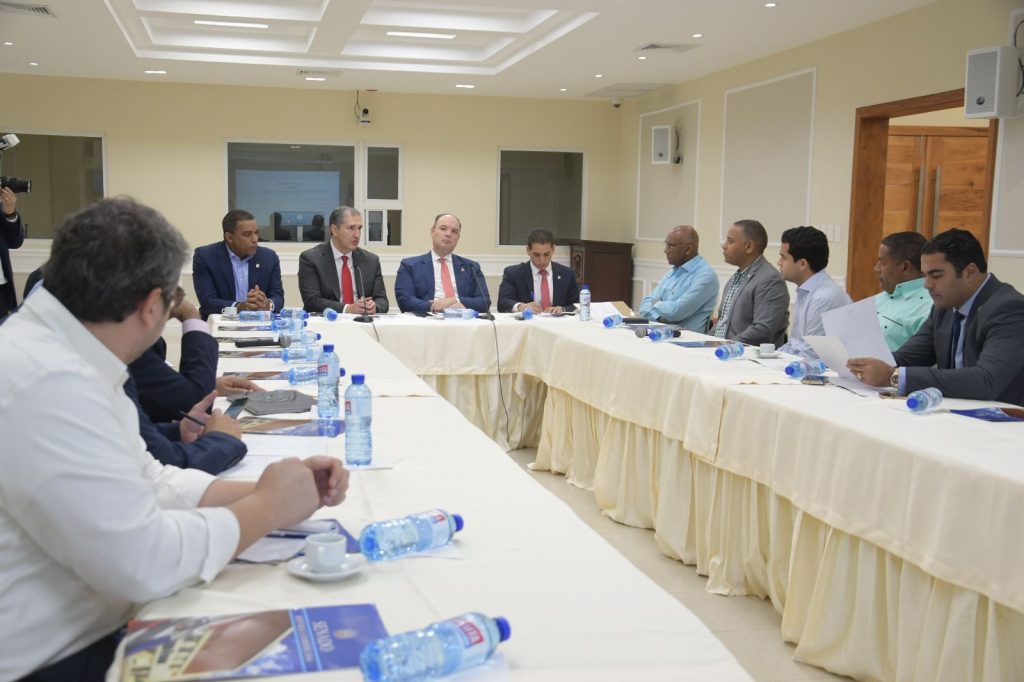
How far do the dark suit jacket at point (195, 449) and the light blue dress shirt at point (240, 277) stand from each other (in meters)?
3.56

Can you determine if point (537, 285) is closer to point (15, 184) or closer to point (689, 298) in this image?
point (689, 298)

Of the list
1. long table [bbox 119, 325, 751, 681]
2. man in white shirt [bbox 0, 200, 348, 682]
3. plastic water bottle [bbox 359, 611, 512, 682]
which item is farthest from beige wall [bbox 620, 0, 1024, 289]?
man in white shirt [bbox 0, 200, 348, 682]

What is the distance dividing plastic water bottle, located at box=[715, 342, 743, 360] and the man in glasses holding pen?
664mm

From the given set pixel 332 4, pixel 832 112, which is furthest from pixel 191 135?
pixel 832 112

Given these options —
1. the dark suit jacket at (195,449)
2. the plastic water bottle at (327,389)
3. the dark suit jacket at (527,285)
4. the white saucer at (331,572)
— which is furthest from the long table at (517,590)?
the dark suit jacket at (527,285)

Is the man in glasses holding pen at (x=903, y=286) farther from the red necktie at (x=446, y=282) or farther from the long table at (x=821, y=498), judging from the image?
the red necktie at (x=446, y=282)

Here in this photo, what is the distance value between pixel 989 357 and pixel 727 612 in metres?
1.12

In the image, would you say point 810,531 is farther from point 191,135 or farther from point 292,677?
point 191,135

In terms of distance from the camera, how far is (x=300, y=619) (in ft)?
3.94

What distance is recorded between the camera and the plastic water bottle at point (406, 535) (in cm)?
143

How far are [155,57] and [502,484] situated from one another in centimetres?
704

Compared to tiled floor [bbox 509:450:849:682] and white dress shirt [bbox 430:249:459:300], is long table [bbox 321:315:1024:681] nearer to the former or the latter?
tiled floor [bbox 509:450:849:682]

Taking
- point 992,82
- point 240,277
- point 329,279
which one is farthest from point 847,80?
point 240,277

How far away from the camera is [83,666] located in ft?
4.10
